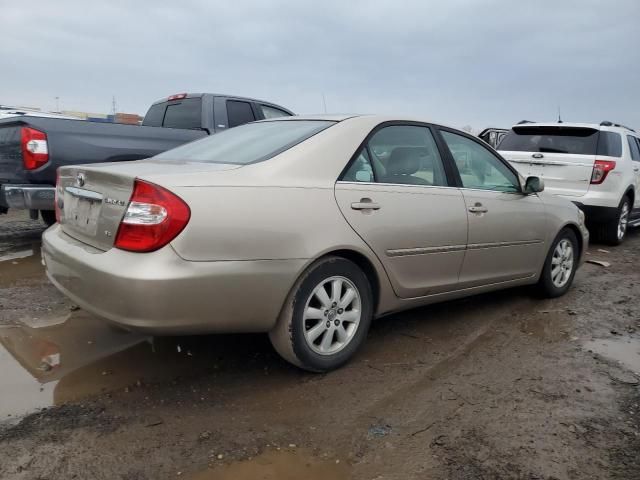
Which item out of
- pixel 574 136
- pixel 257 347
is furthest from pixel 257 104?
pixel 257 347

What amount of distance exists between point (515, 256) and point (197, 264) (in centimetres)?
282

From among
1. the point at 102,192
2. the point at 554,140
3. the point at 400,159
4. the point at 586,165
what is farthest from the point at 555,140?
the point at 102,192

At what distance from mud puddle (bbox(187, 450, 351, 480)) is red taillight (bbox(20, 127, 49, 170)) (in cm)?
410

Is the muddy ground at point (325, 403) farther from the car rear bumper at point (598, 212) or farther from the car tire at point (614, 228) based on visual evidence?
the car tire at point (614, 228)

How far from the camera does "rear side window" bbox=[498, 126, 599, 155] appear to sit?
7633 millimetres

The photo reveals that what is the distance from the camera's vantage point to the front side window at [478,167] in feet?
13.4

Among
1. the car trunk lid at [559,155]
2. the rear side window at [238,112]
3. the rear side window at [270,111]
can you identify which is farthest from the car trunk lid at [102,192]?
the car trunk lid at [559,155]

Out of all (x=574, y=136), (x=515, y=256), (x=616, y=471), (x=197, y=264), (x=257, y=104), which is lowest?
(x=616, y=471)

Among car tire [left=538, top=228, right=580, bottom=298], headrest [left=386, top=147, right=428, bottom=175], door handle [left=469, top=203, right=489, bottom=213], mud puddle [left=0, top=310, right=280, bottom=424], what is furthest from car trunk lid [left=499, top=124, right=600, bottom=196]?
mud puddle [left=0, top=310, right=280, bottom=424]

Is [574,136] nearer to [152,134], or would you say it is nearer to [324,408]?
[152,134]

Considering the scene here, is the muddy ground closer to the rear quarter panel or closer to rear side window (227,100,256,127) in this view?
the rear quarter panel

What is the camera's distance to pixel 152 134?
619cm

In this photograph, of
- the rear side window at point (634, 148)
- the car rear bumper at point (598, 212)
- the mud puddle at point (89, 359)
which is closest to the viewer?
the mud puddle at point (89, 359)

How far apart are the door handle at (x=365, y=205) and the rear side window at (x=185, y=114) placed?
184 inches
